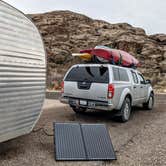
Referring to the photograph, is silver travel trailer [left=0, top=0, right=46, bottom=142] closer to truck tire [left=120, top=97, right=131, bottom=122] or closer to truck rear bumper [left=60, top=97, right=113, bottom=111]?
truck rear bumper [left=60, top=97, right=113, bottom=111]

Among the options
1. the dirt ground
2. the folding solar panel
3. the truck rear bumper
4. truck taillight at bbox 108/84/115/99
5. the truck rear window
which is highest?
the truck rear window

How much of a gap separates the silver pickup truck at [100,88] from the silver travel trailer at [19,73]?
9.21ft

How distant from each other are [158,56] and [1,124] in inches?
1238

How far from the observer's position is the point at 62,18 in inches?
1615

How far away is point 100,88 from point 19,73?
3735 mm

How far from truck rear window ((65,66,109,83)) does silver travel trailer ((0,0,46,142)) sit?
2.92 meters

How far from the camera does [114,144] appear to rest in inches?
269

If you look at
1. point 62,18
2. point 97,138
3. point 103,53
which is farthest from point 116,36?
point 97,138

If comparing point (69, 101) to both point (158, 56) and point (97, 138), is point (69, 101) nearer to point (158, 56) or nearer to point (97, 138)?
point (97, 138)

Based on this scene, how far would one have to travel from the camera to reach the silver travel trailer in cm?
499

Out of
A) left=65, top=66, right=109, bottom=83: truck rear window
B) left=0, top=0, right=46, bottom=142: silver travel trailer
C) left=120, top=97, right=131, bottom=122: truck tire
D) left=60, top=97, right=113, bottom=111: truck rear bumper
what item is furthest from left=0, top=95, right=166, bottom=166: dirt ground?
left=65, top=66, right=109, bottom=83: truck rear window

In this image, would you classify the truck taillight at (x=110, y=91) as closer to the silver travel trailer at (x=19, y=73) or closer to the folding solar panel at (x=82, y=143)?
the folding solar panel at (x=82, y=143)

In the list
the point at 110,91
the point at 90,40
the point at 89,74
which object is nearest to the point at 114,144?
the point at 110,91

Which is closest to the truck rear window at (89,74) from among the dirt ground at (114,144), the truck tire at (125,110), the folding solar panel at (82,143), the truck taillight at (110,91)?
the truck taillight at (110,91)
